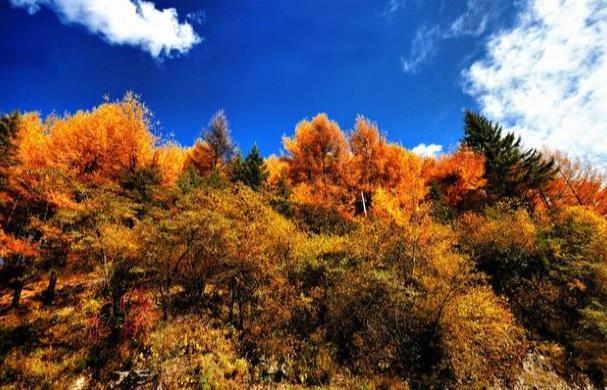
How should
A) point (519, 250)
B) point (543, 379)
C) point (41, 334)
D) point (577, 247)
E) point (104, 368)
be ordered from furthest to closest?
point (519, 250), point (577, 247), point (543, 379), point (41, 334), point (104, 368)

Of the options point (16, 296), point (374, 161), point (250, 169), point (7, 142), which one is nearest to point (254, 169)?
point (250, 169)

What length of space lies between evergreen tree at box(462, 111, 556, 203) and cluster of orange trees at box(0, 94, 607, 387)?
4.35 metres

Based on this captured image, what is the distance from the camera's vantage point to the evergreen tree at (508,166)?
26.6 meters

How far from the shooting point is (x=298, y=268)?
1761 centimetres

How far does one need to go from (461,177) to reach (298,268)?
20.7 metres

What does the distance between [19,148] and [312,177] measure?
71.7ft

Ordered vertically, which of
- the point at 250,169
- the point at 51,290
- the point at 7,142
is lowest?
→ the point at 51,290

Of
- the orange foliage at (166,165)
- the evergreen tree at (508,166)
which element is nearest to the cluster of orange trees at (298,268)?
the orange foliage at (166,165)

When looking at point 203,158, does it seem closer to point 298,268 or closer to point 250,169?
point 250,169

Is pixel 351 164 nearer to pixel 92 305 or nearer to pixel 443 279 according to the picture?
pixel 443 279

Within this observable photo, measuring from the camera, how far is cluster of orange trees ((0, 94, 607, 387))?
15.5 metres

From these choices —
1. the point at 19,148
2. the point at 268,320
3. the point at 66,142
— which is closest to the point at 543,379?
the point at 268,320

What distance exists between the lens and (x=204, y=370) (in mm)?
13656

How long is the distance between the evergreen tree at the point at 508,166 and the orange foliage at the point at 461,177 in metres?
0.93
